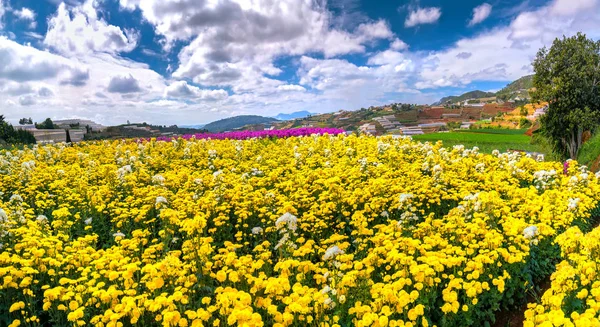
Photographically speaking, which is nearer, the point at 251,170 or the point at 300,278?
the point at 300,278

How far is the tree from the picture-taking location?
1814 centimetres

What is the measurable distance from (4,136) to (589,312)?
49.9 meters

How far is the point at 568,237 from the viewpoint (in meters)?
6.29

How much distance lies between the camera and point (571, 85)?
18234 mm

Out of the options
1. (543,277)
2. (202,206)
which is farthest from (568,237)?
(202,206)

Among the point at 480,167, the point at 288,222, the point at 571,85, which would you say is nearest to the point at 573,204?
the point at 480,167

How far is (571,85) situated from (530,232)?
52.9 ft

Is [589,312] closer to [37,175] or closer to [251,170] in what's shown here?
[251,170]

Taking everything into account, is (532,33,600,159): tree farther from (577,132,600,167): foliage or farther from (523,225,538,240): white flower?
(523,225,538,240): white flower

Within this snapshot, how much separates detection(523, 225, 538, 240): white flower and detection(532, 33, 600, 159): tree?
15.3 m

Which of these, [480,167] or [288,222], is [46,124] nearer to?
[288,222]

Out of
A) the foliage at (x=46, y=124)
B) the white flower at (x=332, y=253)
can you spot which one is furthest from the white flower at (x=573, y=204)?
the foliage at (x=46, y=124)

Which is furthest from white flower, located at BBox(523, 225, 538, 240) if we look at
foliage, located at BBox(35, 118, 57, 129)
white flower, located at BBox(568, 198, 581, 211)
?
foliage, located at BBox(35, 118, 57, 129)

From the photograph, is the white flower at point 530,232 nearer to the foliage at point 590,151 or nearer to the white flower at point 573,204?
the white flower at point 573,204
